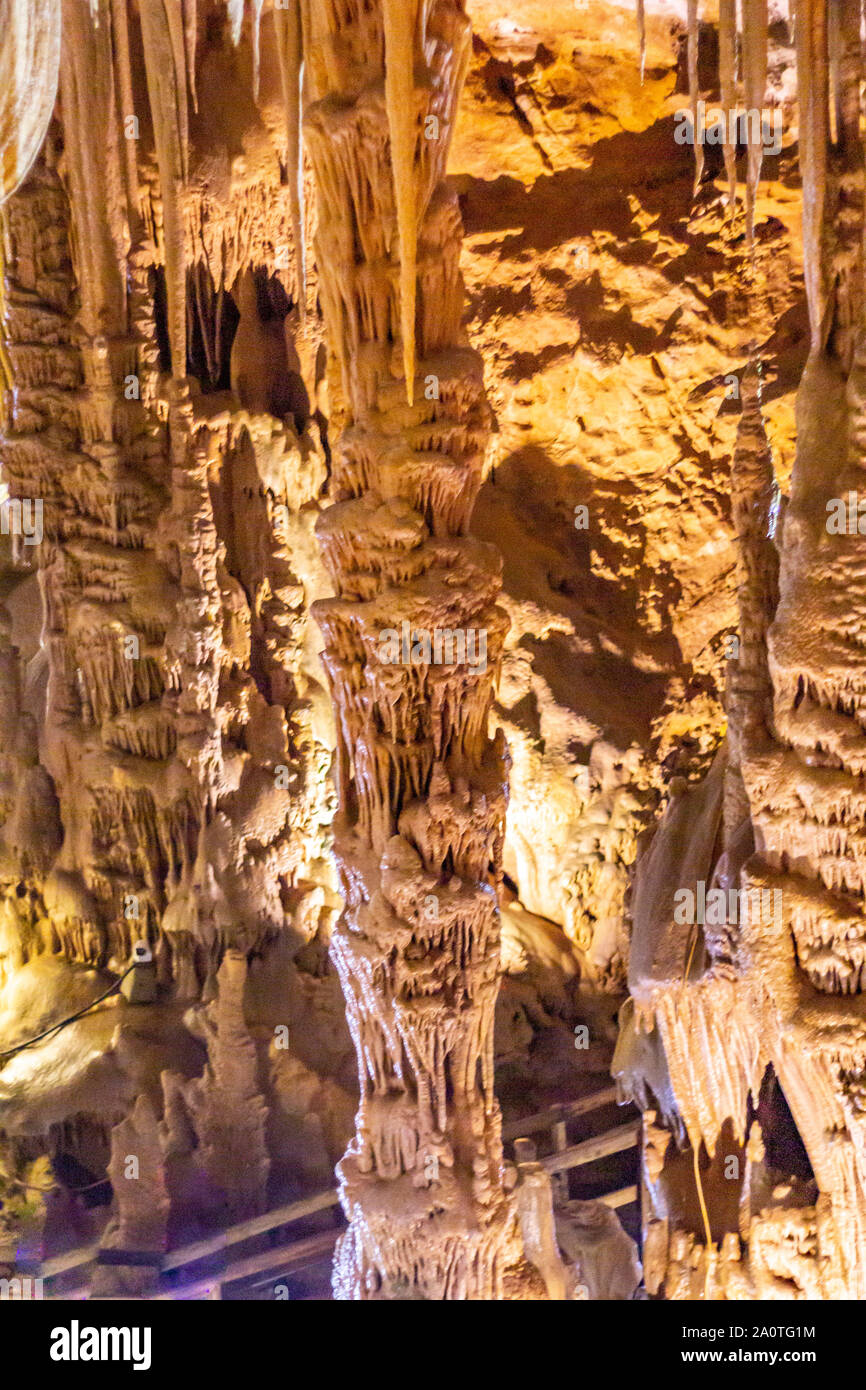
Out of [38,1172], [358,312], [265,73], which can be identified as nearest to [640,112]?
[265,73]

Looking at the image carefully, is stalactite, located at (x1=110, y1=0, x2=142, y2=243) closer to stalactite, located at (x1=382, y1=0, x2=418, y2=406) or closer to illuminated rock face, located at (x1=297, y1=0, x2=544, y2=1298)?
illuminated rock face, located at (x1=297, y1=0, x2=544, y2=1298)

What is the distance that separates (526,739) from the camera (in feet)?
30.4

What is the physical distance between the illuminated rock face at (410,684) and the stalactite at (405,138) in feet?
0.06

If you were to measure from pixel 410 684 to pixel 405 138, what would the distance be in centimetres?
168

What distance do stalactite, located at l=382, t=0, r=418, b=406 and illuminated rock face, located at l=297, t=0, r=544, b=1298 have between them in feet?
0.06

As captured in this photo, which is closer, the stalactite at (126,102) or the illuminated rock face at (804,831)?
the illuminated rock face at (804,831)

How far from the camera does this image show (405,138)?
421cm

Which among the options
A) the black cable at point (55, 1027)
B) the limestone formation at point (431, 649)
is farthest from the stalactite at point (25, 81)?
the black cable at point (55, 1027)

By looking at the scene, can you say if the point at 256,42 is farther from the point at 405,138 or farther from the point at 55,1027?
the point at 55,1027

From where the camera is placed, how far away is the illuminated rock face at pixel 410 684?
173 inches

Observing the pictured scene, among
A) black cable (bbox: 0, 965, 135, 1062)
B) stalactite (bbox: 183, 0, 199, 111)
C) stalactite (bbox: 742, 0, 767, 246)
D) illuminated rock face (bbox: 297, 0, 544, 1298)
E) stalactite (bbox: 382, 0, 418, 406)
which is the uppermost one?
stalactite (bbox: 183, 0, 199, 111)

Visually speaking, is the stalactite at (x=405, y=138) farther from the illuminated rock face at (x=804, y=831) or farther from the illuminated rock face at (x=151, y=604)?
the illuminated rock face at (x=151, y=604)

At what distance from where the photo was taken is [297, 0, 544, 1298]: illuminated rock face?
4.41 m

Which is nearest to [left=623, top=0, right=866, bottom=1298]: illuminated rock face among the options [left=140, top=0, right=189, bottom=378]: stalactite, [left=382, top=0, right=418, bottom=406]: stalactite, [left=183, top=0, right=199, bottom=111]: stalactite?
[left=382, top=0, right=418, bottom=406]: stalactite
